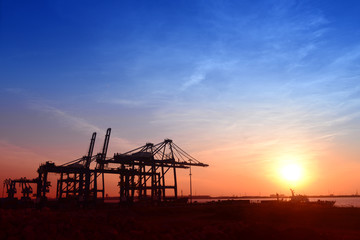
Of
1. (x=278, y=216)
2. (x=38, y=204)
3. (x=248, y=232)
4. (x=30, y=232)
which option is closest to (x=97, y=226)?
(x=30, y=232)

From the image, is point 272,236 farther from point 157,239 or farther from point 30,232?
point 30,232

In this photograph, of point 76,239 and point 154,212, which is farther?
point 154,212

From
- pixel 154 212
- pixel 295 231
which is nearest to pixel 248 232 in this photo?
pixel 295 231

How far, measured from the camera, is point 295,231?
19062 millimetres

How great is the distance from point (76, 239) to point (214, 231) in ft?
30.5

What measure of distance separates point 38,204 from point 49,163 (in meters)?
9.90

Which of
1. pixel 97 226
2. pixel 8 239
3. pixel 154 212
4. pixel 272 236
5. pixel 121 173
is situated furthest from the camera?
pixel 121 173

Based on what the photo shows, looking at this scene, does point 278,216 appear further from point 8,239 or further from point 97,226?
point 8,239

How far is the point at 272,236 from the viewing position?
18375 mm

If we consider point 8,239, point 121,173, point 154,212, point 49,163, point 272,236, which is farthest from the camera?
point 121,173

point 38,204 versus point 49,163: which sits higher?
point 49,163

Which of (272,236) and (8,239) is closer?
(8,239)

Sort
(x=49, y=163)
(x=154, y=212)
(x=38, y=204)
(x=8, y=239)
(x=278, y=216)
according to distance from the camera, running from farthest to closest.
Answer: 1. (x=49, y=163)
2. (x=38, y=204)
3. (x=154, y=212)
4. (x=278, y=216)
5. (x=8, y=239)

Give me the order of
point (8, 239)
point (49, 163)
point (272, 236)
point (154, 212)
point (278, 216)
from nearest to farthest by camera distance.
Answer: point (8, 239) < point (272, 236) < point (278, 216) < point (154, 212) < point (49, 163)
